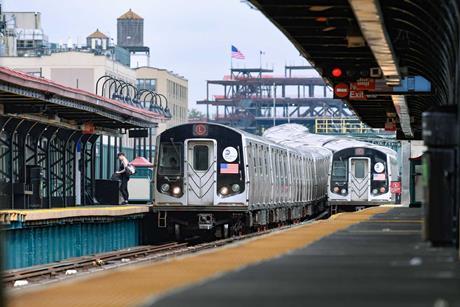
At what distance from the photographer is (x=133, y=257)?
1293 inches

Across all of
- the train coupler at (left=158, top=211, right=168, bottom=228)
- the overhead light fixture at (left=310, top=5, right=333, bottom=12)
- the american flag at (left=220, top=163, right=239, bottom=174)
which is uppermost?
the overhead light fixture at (left=310, top=5, right=333, bottom=12)

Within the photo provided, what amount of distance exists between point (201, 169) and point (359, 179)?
17415mm

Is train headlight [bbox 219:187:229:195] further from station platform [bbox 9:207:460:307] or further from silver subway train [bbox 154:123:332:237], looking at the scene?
station platform [bbox 9:207:460:307]

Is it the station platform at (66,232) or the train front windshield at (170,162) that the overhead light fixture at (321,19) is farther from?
the train front windshield at (170,162)

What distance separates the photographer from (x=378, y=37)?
71.4 feet

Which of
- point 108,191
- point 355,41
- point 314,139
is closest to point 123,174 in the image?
point 108,191

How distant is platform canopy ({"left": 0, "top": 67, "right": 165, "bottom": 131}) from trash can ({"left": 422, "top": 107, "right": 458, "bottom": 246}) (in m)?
16.9

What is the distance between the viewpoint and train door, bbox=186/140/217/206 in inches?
1436

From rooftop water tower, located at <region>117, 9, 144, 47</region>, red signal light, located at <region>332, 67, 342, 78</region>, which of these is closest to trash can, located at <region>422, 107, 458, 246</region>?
red signal light, located at <region>332, 67, 342, 78</region>

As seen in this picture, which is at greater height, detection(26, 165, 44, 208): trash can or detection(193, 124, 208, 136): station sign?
detection(193, 124, 208, 136): station sign

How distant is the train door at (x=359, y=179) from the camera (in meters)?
52.9

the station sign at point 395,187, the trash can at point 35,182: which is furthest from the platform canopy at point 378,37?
the station sign at point 395,187

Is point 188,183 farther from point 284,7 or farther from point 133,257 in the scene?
point 284,7

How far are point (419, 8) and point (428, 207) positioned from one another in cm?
731
